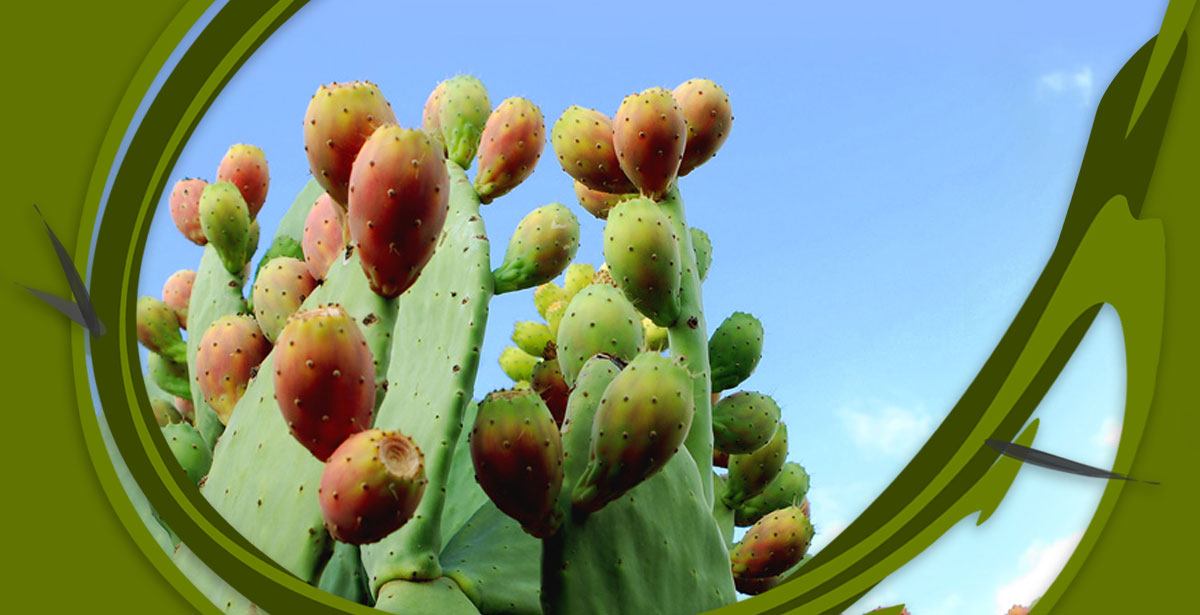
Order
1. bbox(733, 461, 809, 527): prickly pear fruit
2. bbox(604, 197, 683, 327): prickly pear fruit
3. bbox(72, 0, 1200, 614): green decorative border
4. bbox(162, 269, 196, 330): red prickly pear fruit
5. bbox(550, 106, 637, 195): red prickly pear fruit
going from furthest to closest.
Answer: bbox(162, 269, 196, 330): red prickly pear fruit, bbox(733, 461, 809, 527): prickly pear fruit, bbox(550, 106, 637, 195): red prickly pear fruit, bbox(604, 197, 683, 327): prickly pear fruit, bbox(72, 0, 1200, 614): green decorative border

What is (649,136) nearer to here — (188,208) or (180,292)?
(188,208)

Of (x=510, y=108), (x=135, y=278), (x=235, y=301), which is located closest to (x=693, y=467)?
(x=510, y=108)

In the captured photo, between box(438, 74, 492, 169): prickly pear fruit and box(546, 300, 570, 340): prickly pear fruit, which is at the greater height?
box(438, 74, 492, 169): prickly pear fruit

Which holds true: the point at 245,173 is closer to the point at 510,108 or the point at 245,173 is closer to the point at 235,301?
the point at 235,301

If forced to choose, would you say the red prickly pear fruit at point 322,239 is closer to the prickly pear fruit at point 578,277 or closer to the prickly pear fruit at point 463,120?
the prickly pear fruit at point 463,120

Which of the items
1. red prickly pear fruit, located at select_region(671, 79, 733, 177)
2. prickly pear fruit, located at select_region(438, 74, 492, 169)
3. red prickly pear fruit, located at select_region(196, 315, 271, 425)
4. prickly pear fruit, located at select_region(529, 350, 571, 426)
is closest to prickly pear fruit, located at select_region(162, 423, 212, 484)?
red prickly pear fruit, located at select_region(196, 315, 271, 425)

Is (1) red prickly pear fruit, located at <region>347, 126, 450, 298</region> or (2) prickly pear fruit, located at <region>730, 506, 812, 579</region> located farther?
(2) prickly pear fruit, located at <region>730, 506, 812, 579</region>

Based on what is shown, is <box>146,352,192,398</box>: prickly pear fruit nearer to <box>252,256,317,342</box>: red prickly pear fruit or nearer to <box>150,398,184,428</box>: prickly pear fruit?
<box>150,398,184,428</box>: prickly pear fruit

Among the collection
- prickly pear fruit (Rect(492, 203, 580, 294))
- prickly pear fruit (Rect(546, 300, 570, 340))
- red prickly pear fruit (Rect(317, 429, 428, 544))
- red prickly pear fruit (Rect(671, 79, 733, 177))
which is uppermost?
red prickly pear fruit (Rect(671, 79, 733, 177))

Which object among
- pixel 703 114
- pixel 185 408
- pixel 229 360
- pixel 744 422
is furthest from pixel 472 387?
pixel 185 408
